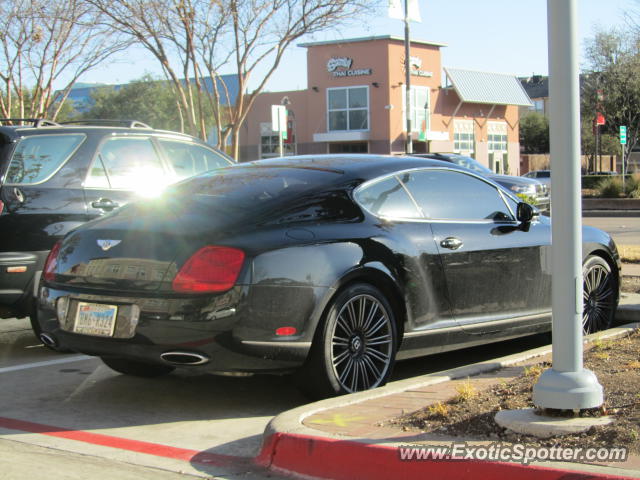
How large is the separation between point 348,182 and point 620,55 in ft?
133

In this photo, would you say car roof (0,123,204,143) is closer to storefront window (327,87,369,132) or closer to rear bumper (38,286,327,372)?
rear bumper (38,286,327,372)

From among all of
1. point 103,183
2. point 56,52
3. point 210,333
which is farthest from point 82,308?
point 56,52

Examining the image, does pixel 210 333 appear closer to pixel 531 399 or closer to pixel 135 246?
pixel 135 246

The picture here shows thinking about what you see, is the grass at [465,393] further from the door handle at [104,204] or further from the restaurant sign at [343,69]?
the restaurant sign at [343,69]

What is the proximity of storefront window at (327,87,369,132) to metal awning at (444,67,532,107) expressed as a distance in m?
7.04

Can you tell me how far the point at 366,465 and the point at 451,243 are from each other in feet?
7.82

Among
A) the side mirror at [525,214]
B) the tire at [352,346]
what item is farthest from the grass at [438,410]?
the side mirror at [525,214]

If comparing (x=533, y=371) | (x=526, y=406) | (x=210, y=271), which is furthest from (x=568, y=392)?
(x=210, y=271)

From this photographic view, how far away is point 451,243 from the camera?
237 inches

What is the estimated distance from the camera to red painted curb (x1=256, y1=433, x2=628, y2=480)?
359 centimetres

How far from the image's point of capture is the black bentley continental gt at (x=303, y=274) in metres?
4.95

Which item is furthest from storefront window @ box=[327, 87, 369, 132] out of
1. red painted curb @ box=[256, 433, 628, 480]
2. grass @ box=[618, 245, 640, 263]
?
red painted curb @ box=[256, 433, 628, 480]

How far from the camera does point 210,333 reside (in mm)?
4867

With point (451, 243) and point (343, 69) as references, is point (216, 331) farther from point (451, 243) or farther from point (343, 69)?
point (343, 69)
